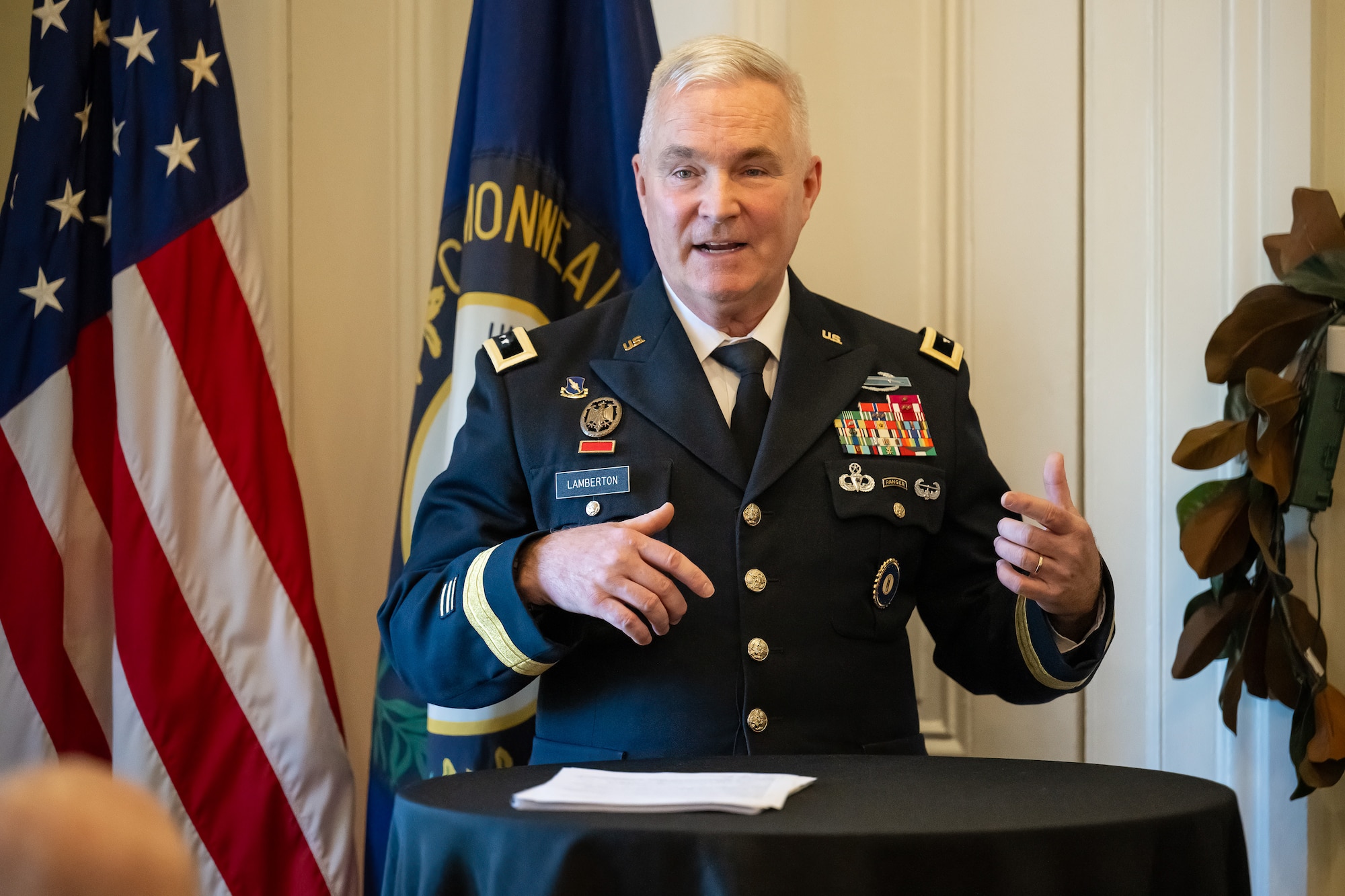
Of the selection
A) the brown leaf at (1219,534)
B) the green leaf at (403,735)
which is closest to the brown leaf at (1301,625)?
the brown leaf at (1219,534)

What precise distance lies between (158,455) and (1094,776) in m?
1.52

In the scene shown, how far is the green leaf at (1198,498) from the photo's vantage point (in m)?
2.09

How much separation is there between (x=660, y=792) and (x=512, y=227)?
1261mm

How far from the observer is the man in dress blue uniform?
5.23ft

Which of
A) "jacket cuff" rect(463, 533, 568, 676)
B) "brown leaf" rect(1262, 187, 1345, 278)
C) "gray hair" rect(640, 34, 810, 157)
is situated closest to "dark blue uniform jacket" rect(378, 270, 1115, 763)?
"jacket cuff" rect(463, 533, 568, 676)

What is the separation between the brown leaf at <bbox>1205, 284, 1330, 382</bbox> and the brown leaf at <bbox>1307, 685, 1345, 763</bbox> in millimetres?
540

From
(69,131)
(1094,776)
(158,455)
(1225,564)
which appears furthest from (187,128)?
(1225,564)

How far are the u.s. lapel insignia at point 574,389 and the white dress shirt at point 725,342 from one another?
17 centimetres

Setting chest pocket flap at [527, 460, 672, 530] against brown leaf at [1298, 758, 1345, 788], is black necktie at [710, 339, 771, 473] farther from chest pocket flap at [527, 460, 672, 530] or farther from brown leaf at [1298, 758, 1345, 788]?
brown leaf at [1298, 758, 1345, 788]

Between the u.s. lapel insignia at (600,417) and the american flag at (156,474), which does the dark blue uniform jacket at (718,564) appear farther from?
the american flag at (156,474)

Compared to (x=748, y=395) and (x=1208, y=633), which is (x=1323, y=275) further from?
(x=748, y=395)

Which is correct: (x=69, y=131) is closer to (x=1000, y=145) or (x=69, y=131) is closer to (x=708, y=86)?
(x=708, y=86)

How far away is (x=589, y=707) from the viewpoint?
1645 mm

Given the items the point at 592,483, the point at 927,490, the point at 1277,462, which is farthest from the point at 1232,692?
the point at 592,483
